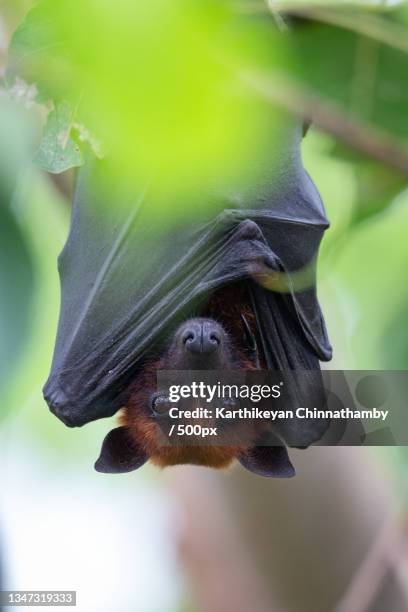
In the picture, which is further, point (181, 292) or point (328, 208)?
point (328, 208)

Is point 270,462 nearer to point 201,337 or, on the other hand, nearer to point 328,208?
point 201,337

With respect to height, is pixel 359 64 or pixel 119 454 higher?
pixel 359 64

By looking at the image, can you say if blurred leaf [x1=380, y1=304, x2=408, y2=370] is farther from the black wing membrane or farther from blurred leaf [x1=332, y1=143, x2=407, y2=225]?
blurred leaf [x1=332, y1=143, x2=407, y2=225]

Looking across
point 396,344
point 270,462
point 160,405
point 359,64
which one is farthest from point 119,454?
point 359,64

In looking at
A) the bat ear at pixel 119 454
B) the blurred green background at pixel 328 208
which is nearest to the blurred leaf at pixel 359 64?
the blurred green background at pixel 328 208

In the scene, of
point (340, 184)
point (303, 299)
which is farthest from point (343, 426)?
point (340, 184)

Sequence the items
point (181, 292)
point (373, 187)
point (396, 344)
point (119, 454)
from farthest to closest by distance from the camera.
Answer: point (396, 344)
point (119, 454)
point (181, 292)
point (373, 187)

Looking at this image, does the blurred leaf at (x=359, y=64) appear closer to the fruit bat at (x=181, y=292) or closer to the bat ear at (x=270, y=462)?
the fruit bat at (x=181, y=292)
